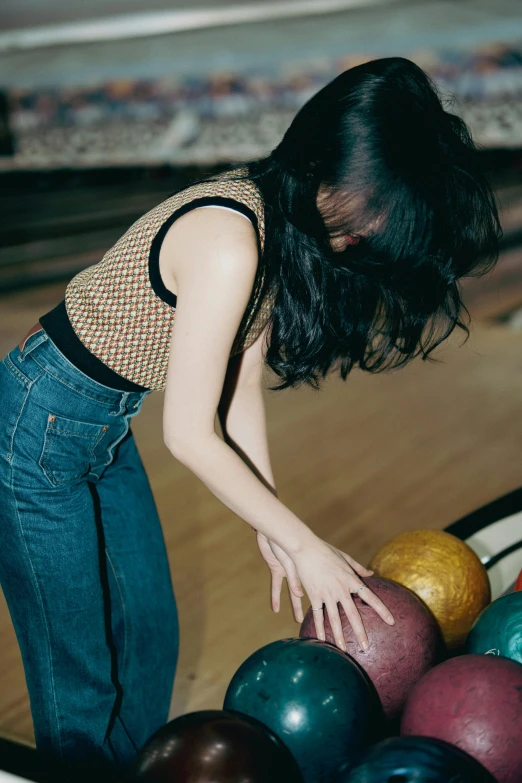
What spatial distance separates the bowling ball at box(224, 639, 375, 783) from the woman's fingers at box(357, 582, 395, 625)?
6cm

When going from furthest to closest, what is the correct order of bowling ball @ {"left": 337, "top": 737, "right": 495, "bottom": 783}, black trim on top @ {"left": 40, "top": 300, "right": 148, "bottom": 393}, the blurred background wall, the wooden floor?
the blurred background wall
the wooden floor
black trim on top @ {"left": 40, "top": 300, "right": 148, "bottom": 393}
bowling ball @ {"left": 337, "top": 737, "right": 495, "bottom": 783}

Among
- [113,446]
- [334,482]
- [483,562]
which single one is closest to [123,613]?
[113,446]

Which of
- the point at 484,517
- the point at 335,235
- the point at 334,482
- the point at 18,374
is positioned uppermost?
the point at 335,235

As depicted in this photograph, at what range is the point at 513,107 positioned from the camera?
922 cm

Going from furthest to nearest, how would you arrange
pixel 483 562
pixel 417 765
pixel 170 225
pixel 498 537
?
pixel 498 537 → pixel 483 562 → pixel 170 225 → pixel 417 765

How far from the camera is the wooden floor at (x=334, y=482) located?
1562 millimetres

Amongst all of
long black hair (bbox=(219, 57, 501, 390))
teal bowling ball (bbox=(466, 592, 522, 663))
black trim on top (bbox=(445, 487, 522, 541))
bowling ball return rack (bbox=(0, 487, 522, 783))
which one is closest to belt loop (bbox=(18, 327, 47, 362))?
long black hair (bbox=(219, 57, 501, 390))

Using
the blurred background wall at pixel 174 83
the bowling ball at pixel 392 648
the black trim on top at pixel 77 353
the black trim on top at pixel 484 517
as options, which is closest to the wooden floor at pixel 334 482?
the black trim on top at pixel 484 517

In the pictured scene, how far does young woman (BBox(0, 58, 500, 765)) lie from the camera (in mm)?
735

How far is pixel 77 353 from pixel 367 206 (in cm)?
37

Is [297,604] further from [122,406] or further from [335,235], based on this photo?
[335,235]

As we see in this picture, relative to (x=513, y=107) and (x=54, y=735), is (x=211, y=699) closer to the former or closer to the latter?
(x=54, y=735)

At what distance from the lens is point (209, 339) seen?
2.37ft

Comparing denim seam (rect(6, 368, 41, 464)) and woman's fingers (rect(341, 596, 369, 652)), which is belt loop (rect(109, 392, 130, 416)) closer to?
denim seam (rect(6, 368, 41, 464))
